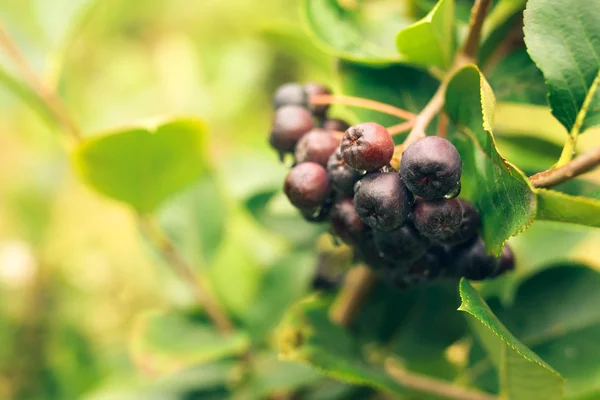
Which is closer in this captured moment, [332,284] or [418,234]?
[418,234]

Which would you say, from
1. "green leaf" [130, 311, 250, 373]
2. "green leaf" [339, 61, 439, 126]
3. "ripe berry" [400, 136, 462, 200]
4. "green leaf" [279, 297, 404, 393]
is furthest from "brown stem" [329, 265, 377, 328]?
"ripe berry" [400, 136, 462, 200]

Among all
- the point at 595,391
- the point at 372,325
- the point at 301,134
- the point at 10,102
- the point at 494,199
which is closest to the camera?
the point at 494,199

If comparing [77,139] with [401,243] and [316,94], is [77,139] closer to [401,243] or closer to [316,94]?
[316,94]

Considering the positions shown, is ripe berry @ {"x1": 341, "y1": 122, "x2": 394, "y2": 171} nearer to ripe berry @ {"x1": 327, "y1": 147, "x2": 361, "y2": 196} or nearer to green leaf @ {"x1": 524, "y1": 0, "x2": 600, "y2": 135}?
ripe berry @ {"x1": 327, "y1": 147, "x2": 361, "y2": 196}

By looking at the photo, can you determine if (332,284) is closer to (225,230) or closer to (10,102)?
(225,230)

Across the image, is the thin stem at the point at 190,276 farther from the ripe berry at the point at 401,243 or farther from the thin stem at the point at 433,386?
the ripe berry at the point at 401,243

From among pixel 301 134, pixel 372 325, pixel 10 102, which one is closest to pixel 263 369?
pixel 372 325
